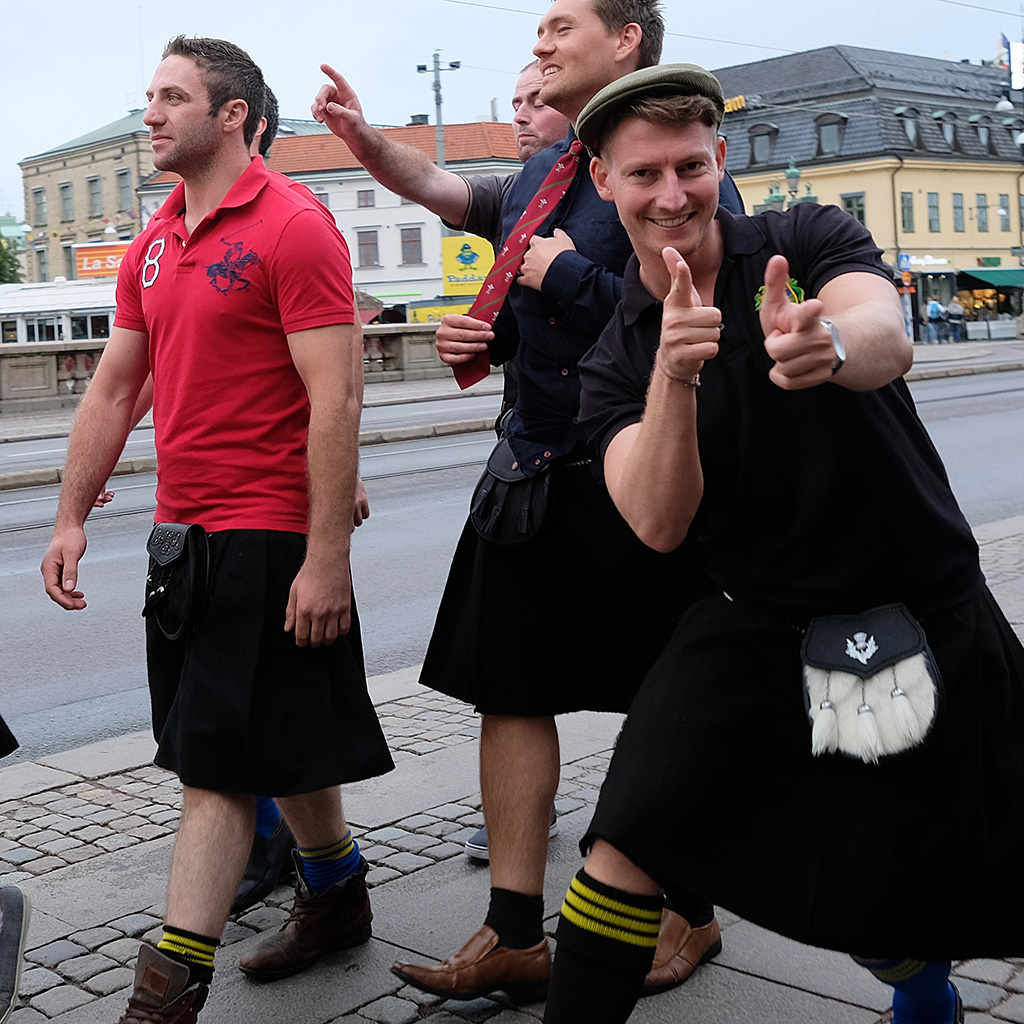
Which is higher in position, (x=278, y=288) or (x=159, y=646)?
(x=278, y=288)

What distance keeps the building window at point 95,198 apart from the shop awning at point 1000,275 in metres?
42.3

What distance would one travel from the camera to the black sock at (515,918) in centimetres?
308

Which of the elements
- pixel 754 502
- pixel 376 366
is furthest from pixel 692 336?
pixel 376 366

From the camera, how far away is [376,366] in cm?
3288

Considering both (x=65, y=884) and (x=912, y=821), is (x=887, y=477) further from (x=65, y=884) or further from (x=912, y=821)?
(x=65, y=884)

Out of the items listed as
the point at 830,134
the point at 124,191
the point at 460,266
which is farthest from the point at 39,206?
the point at 830,134

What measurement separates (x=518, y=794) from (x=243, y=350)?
1.14 meters

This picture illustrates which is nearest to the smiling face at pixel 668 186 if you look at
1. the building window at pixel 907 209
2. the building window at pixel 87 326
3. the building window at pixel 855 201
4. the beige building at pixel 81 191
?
the building window at pixel 87 326

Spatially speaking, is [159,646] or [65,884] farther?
[65,884]

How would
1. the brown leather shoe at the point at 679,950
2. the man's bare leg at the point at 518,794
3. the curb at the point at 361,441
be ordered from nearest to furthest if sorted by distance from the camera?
the brown leather shoe at the point at 679,950 < the man's bare leg at the point at 518,794 < the curb at the point at 361,441

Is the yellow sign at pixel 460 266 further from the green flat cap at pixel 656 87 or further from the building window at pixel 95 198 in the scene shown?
the green flat cap at pixel 656 87

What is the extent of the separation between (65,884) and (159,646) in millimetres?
1076

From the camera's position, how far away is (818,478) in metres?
2.18

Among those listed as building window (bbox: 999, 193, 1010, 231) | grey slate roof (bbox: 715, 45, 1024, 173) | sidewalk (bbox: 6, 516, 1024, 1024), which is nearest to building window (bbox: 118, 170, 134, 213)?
grey slate roof (bbox: 715, 45, 1024, 173)
